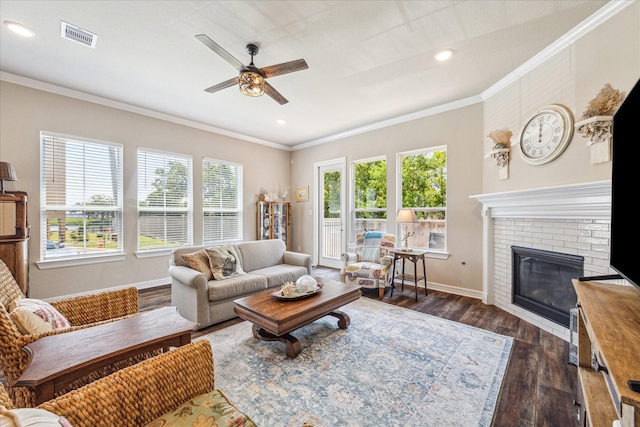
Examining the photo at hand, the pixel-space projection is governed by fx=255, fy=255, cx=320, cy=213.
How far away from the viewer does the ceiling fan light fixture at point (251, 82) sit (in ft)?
7.72

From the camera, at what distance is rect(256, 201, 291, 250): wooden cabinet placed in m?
5.68

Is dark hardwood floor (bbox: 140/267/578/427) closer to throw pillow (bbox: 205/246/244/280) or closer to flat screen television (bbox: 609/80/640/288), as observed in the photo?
throw pillow (bbox: 205/246/244/280)

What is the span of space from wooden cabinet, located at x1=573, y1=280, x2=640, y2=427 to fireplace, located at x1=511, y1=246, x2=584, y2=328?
48.6 inches

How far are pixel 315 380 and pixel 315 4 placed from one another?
9.52ft

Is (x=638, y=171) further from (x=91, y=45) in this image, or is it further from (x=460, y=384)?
(x=91, y=45)

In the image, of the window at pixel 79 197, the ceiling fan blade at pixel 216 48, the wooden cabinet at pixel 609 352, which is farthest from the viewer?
the window at pixel 79 197

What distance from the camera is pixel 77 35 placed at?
237 centimetres

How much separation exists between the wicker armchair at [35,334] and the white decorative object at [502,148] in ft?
13.0

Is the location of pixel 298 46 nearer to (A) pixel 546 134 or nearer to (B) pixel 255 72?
(B) pixel 255 72

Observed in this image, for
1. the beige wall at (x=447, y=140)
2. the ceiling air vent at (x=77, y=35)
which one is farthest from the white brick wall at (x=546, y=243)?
the ceiling air vent at (x=77, y=35)

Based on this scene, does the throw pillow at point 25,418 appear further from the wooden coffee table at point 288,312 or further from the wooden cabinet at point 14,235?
the wooden cabinet at point 14,235

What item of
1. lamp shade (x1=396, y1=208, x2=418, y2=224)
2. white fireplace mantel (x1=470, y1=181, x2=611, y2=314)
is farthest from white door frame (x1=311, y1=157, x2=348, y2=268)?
white fireplace mantel (x1=470, y1=181, x2=611, y2=314)

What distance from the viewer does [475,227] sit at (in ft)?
12.1

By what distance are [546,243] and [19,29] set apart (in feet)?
18.0
